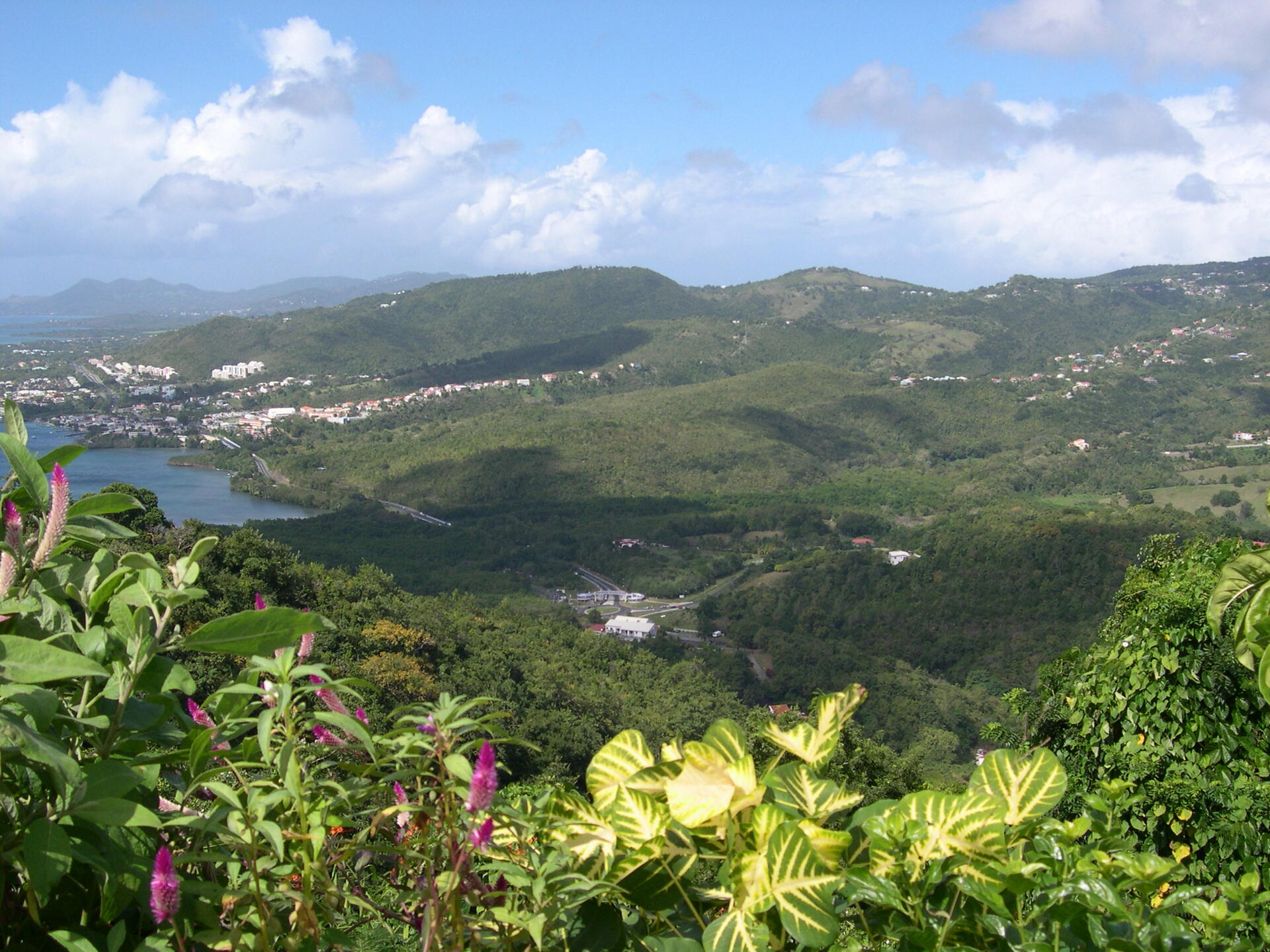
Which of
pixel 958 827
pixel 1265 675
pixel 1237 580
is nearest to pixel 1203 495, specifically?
pixel 1237 580

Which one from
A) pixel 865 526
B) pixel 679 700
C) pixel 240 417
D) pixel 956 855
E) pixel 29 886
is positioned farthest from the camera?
pixel 240 417

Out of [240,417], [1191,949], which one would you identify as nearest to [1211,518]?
[1191,949]

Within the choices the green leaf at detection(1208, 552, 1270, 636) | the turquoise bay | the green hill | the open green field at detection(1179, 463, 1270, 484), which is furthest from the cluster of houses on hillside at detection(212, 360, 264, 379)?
the green leaf at detection(1208, 552, 1270, 636)

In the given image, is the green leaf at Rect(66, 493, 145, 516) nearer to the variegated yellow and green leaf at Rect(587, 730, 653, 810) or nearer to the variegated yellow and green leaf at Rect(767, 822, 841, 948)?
the variegated yellow and green leaf at Rect(587, 730, 653, 810)

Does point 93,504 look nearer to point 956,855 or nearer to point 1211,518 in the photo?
Answer: point 956,855

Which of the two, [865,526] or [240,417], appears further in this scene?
[240,417]

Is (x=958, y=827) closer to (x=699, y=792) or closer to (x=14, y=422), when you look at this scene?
(x=699, y=792)

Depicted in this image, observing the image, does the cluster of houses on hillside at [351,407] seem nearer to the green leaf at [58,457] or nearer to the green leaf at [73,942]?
the green leaf at [58,457]
